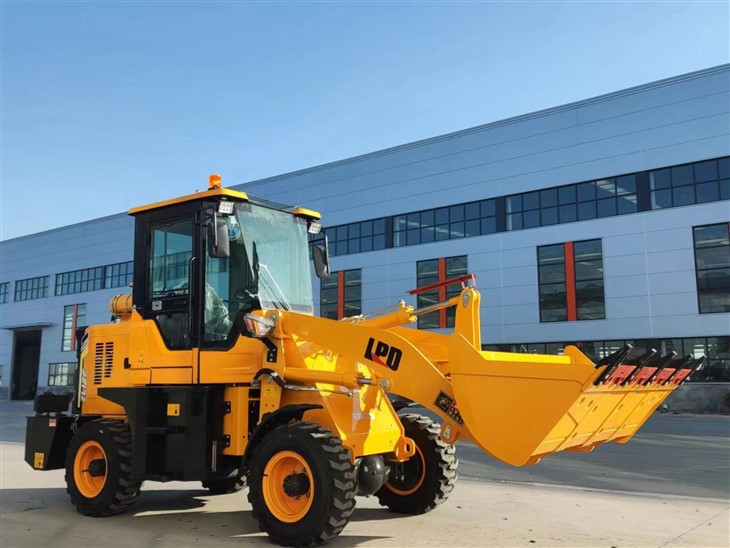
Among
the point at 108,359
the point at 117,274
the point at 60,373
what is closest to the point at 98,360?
the point at 108,359

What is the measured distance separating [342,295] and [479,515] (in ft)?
106

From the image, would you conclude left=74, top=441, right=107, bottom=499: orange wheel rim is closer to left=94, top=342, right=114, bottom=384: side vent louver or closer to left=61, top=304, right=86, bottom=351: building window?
left=94, top=342, right=114, bottom=384: side vent louver

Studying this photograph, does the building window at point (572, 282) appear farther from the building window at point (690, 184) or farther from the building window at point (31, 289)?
the building window at point (31, 289)

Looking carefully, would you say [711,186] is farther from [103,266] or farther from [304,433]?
[103,266]

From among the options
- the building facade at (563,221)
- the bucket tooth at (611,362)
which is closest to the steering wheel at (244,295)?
the bucket tooth at (611,362)

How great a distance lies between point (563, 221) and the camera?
1250 inches

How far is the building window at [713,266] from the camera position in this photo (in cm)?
2783

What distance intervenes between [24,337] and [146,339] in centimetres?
5889

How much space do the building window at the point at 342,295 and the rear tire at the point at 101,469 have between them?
30.7 m

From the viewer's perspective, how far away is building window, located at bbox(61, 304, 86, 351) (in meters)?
52.8

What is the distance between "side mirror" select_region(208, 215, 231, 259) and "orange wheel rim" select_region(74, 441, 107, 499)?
114 inches

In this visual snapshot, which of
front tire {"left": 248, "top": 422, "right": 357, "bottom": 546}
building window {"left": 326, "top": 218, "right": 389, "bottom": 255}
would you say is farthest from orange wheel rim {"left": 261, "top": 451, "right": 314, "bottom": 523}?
building window {"left": 326, "top": 218, "right": 389, "bottom": 255}

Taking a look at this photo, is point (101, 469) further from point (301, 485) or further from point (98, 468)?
point (301, 485)

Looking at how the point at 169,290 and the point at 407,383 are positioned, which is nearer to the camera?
the point at 407,383
